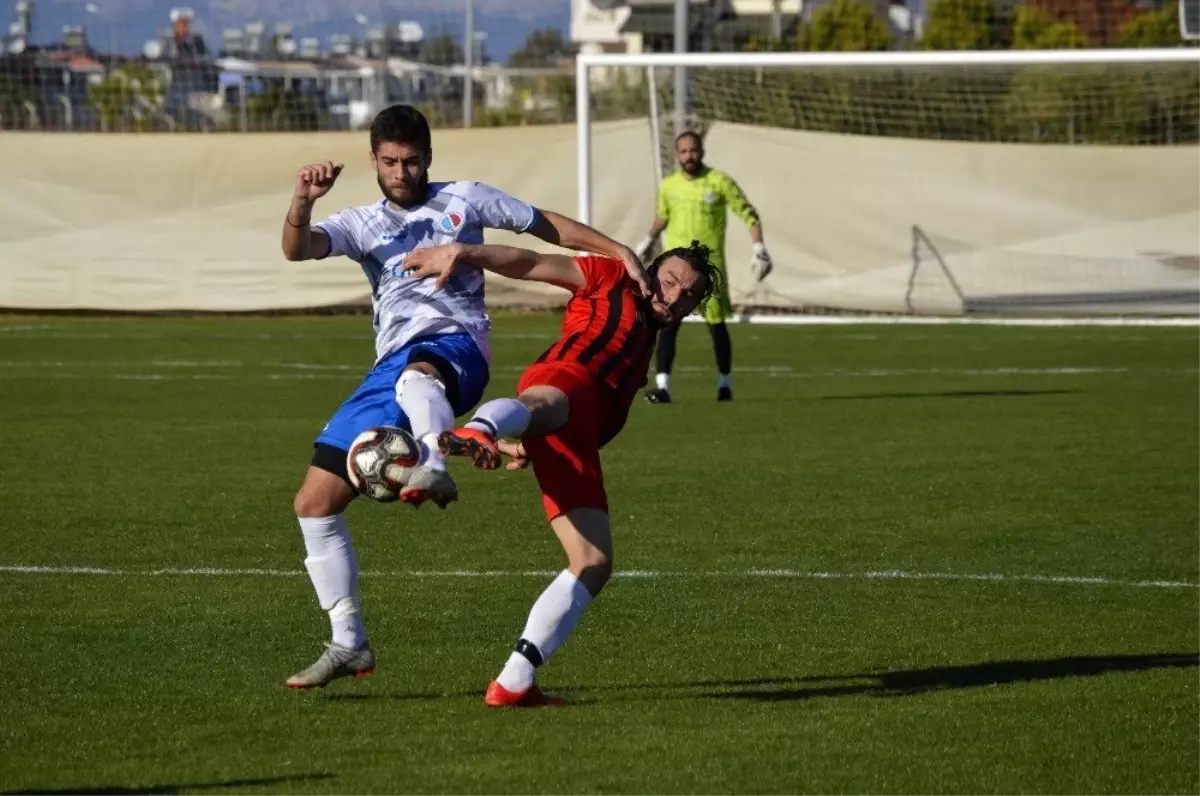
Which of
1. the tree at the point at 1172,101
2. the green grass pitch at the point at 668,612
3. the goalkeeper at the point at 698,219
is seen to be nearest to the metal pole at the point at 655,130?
the tree at the point at 1172,101

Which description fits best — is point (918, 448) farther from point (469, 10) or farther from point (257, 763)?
point (469, 10)

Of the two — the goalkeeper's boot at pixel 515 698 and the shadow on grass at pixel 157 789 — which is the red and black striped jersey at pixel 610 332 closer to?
the goalkeeper's boot at pixel 515 698

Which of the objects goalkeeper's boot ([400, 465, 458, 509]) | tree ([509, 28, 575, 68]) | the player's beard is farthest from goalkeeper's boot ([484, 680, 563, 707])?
tree ([509, 28, 575, 68])

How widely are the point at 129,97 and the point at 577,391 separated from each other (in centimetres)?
2859

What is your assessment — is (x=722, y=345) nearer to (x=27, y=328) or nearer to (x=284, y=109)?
(x=27, y=328)

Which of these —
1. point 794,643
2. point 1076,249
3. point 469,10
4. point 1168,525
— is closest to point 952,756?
point 794,643

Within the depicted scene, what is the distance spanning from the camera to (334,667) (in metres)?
6.40

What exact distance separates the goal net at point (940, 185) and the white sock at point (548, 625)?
19.5 metres

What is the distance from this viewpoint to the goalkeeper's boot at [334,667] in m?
6.40

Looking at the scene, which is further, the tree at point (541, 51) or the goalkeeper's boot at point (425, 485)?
the tree at point (541, 51)

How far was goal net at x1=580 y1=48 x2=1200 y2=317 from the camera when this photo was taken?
26219 millimetres

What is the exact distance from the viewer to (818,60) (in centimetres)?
2386

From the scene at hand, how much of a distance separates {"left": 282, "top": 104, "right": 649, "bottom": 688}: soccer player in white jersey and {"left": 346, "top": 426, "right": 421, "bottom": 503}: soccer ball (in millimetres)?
188

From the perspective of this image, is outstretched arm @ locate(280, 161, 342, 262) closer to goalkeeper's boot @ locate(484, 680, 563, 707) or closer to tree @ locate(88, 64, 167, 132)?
goalkeeper's boot @ locate(484, 680, 563, 707)
